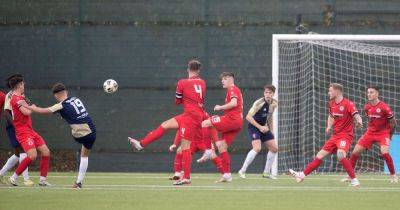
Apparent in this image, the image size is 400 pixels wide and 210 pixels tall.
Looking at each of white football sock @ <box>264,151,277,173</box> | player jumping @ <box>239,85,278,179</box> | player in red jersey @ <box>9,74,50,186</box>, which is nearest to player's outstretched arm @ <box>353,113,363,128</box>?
player jumping @ <box>239,85,278,179</box>

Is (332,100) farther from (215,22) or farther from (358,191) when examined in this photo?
(215,22)

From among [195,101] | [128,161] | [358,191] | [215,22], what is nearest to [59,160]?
[128,161]

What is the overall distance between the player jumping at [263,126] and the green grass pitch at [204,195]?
127cm

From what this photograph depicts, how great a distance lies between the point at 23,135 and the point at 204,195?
Result: 3.78 m

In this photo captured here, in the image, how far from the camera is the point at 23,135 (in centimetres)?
1523

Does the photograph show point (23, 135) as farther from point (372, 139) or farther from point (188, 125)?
point (372, 139)

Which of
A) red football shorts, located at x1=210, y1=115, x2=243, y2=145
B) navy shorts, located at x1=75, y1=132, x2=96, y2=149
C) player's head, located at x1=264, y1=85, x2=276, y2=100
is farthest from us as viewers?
player's head, located at x1=264, y1=85, x2=276, y2=100

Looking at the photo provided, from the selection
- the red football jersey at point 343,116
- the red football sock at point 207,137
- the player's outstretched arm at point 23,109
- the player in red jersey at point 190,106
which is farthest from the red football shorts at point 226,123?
the player's outstretched arm at point 23,109

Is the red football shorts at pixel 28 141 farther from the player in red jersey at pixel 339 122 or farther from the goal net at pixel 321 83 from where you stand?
the goal net at pixel 321 83

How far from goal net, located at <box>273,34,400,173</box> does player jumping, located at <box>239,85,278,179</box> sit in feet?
7.53

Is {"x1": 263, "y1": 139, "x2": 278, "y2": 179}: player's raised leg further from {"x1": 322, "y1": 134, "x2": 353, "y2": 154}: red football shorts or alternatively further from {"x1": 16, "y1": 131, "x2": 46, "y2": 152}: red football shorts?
{"x1": 16, "y1": 131, "x2": 46, "y2": 152}: red football shorts

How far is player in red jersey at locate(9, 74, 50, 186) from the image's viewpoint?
14936mm

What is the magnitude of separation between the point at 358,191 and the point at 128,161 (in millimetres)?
8220

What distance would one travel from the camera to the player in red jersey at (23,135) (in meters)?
14.9
